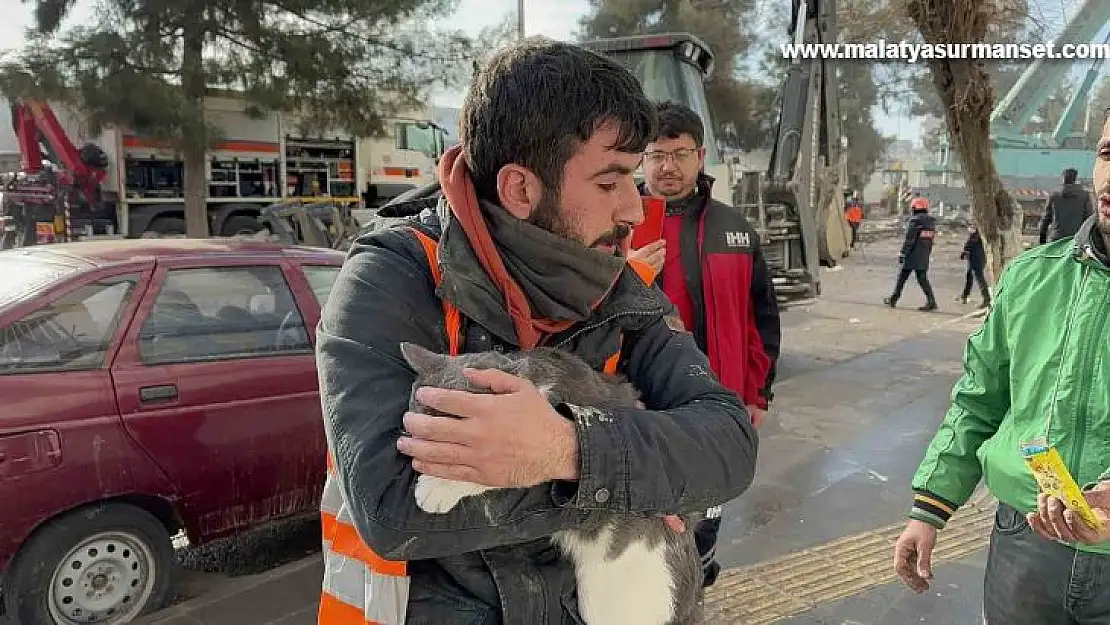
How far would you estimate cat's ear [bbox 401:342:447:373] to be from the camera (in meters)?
1.16

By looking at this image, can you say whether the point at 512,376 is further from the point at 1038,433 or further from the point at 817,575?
the point at 817,575

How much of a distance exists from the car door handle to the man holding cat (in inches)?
104

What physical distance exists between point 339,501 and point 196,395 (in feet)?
9.00

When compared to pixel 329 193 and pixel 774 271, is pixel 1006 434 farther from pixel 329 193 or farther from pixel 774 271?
pixel 329 193

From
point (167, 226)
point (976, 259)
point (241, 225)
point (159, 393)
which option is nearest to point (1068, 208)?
point (976, 259)

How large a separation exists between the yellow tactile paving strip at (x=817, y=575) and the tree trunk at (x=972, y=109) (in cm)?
488

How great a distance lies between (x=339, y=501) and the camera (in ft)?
4.56

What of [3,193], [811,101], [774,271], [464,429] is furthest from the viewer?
[3,193]

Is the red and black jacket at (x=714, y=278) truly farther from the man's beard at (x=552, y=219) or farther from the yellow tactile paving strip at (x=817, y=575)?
the man's beard at (x=552, y=219)

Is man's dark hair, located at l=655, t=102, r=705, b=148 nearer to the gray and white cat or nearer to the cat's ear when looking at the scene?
the gray and white cat

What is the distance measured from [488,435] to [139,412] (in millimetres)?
3161

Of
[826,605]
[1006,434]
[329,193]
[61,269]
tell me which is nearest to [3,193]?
[329,193]

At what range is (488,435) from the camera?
102 centimetres

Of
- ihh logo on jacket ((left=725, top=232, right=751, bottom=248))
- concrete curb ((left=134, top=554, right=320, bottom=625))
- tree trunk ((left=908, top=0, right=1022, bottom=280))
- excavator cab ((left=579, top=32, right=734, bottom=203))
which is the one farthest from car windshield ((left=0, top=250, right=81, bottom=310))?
tree trunk ((left=908, top=0, right=1022, bottom=280))
